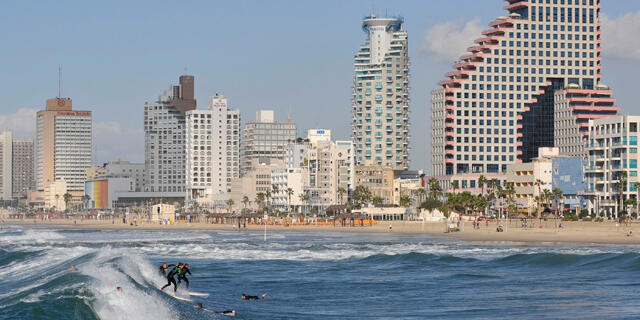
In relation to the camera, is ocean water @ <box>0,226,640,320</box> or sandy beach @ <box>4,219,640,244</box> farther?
sandy beach @ <box>4,219,640,244</box>

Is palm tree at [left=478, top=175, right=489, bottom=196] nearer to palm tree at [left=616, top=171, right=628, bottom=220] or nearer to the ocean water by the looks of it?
palm tree at [left=616, top=171, right=628, bottom=220]

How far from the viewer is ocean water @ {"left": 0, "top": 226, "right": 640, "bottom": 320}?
4372 cm

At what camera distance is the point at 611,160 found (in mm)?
164750

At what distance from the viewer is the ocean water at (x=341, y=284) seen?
4372 centimetres

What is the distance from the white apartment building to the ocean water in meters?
75.5

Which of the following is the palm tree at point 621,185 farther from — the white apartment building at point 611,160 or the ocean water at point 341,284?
the ocean water at point 341,284

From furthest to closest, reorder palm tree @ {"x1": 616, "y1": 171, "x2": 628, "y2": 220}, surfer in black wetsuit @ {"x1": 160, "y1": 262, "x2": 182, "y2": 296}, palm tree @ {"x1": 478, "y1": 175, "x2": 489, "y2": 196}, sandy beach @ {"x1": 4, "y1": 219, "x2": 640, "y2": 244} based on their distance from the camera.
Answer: palm tree @ {"x1": 478, "y1": 175, "x2": 489, "y2": 196}
palm tree @ {"x1": 616, "y1": 171, "x2": 628, "y2": 220}
sandy beach @ {"x1": 4, "y1": 219, "x2": 640, "y2": 244}
surfer in black wetsuit @ {"x1": 160, "y1": 262, "x2": 182, "y2": 296}

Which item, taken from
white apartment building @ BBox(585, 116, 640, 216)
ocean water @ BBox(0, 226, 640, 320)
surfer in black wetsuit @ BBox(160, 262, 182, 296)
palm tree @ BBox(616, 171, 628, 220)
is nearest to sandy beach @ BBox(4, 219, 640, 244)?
palm tree @ BBox(616, 171, 628, 220)

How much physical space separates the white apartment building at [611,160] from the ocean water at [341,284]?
7550 centimetres

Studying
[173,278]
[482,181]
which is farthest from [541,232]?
[173,278]

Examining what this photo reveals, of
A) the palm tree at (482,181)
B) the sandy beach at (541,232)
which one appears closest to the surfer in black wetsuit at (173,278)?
the sandy beach at (541,232)

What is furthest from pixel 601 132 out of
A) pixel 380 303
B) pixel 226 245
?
Answer: pixel 380 303

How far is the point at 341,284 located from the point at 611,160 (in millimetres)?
116331

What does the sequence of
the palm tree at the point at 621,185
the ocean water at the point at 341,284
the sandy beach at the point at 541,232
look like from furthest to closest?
1. the palm tree at the point at 621,185
2. the sandy beach at the point at 541,232
3. the ocean water at the point at 341,284
